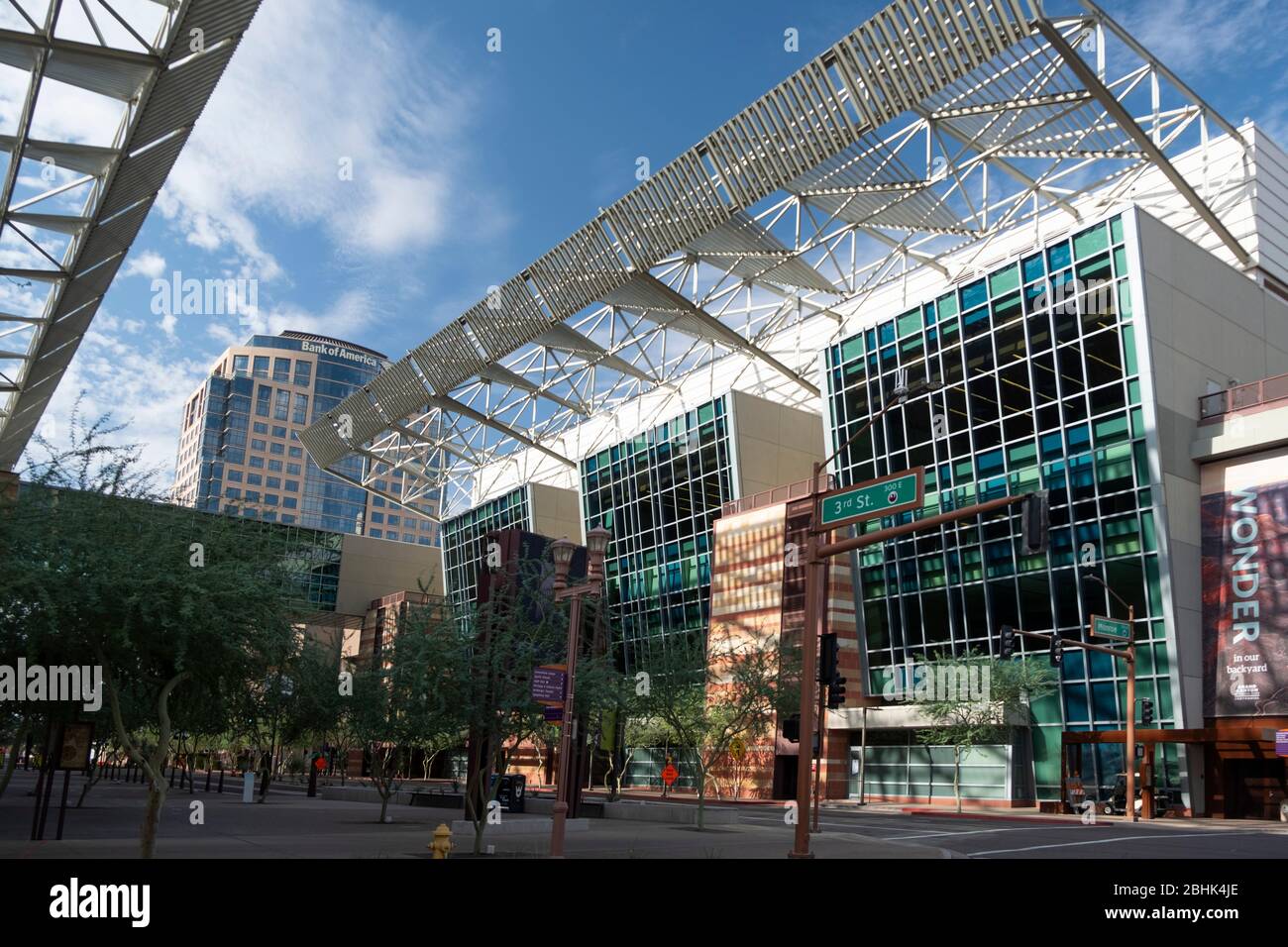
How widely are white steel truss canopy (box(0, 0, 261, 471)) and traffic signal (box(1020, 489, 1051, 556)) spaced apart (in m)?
15.2

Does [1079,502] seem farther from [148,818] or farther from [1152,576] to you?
[148,818]

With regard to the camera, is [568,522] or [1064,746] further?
[568,522]

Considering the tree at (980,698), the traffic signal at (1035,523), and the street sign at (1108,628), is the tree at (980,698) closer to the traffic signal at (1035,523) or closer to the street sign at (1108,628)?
the street sign at (1108,628)

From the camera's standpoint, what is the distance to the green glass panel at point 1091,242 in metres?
41.0

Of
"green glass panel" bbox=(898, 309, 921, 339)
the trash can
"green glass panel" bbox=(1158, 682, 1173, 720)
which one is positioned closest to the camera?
the trash can

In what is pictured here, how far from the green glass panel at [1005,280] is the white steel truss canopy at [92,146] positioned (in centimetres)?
3210

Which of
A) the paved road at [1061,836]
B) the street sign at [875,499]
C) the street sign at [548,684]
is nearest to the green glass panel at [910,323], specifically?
the paved road at [1061,836]

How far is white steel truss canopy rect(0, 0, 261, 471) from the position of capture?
1825 cm

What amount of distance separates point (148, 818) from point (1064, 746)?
113 feet

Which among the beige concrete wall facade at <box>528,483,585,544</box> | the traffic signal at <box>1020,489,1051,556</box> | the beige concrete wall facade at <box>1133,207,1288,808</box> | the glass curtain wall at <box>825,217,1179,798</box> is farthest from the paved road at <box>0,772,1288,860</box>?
the beige concrete wall facade at <box>528,483,585,544</box>

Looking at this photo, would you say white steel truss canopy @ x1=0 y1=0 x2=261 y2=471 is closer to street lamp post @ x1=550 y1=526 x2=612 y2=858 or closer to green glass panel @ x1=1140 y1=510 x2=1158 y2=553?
street lamp post @ x1=550 y1=526 x2=612 y2=858

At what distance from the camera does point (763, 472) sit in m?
57.2

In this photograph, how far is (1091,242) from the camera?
41.5m
